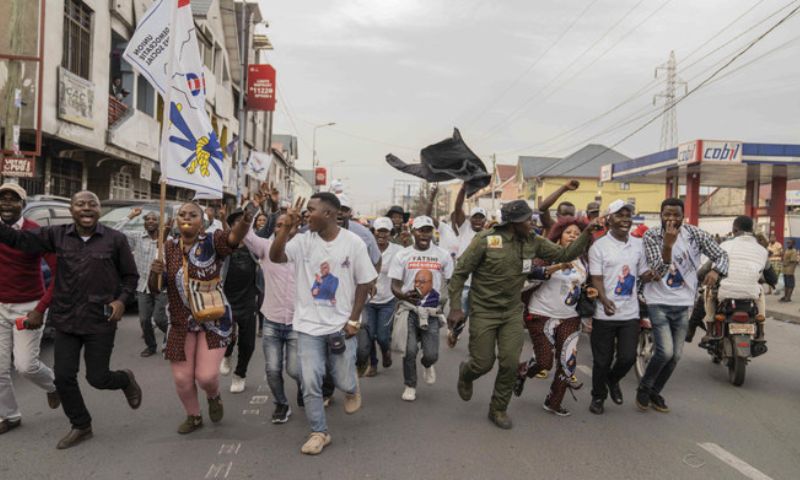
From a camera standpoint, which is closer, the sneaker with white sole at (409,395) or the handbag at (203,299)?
the handbag at (203,299)

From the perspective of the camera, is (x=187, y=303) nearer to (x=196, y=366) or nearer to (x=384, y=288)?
(x=196, y=366)

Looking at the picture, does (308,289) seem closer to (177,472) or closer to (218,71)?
(177,472)

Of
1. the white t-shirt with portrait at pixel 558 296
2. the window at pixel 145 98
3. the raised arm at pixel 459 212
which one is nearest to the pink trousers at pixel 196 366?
the white t-shirt with portrait at pixel 558 296

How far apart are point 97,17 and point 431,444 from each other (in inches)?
654

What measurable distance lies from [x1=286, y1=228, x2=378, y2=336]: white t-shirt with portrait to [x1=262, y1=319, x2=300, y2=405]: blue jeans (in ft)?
2.16

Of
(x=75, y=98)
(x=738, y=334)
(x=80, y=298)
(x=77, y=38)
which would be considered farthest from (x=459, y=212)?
(x=77, y=38)

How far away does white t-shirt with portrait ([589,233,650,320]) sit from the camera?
5539 millimetres

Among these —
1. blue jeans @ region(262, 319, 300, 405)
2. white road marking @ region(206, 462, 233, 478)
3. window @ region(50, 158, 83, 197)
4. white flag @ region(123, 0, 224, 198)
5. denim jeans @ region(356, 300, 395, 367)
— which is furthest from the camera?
window @ region(50, 158, 83, 197)

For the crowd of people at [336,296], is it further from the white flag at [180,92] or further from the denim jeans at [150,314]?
the denim jeans at [150,314]

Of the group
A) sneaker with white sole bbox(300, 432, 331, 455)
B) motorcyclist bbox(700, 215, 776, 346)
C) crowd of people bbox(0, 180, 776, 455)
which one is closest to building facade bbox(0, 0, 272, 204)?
crowd of people bbox(0, 180, 776, 455)

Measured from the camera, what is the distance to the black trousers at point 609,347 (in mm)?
5531

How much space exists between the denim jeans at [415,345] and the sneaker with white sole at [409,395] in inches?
2.2

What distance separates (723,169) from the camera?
26453 millimetres

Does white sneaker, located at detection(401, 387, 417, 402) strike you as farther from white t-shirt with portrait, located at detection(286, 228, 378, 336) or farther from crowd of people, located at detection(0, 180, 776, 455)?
white t-shirt with portrait, located at detection(286, 228, 378, 336)
